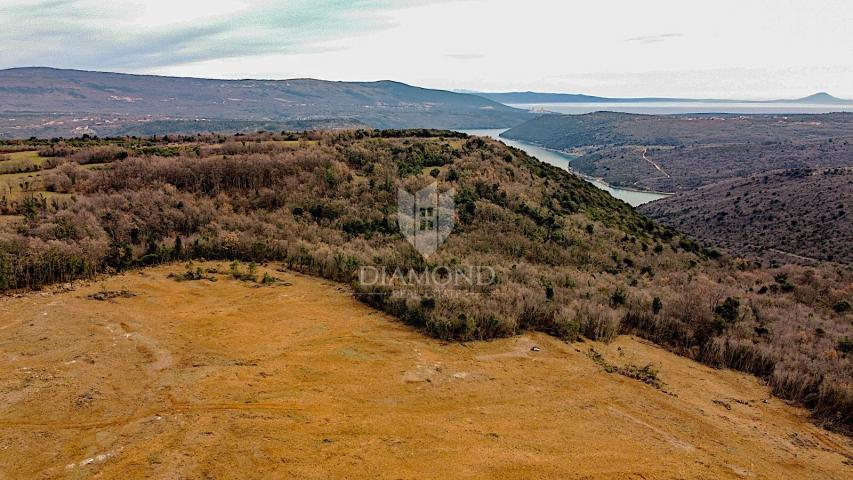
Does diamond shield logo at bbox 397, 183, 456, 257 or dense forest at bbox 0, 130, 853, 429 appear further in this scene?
diamond shield logo at bbox 397, 183, 456, 257

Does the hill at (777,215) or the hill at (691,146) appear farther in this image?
the hill at (691,146)

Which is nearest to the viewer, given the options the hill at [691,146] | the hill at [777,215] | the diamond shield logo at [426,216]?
the diamond shield logo at [426,216]

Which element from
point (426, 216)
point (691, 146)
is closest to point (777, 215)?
point (426, 216)

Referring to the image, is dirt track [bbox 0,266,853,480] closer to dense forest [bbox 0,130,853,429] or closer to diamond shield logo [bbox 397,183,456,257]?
dense forest [bbox 0,130,853,429]

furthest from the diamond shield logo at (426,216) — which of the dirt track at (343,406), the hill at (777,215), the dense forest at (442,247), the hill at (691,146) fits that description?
the hill at (691,146)

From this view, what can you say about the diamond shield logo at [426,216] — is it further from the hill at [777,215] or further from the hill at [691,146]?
the hill at [691,146]

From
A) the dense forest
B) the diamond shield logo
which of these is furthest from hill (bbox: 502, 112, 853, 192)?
Result: the diamond shield logo
